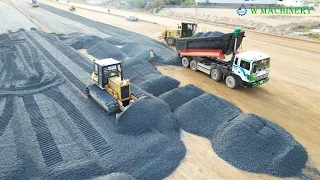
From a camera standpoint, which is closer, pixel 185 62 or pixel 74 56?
pixel 185 62

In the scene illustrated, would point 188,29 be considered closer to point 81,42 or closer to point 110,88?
point 81,42

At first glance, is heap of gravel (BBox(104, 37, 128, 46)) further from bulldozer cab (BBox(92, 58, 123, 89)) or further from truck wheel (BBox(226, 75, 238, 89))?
truck wheel (BBox(226, 75, 238, 89))

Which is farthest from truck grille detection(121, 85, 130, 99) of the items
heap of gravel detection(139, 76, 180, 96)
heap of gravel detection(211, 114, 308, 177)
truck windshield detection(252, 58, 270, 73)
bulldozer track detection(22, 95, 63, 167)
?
truck windshield detection(252, 58, 270, 73)

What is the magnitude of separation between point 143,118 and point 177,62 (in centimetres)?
915

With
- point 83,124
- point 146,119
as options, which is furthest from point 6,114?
point 146,119

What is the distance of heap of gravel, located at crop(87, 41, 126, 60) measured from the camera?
19.0 metres

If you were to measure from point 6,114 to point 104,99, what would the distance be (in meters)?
4.55

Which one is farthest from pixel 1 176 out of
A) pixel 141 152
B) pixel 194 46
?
pixel 194 46

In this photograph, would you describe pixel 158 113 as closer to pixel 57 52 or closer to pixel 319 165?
pixel 319 165

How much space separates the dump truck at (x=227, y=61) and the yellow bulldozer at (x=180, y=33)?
5.07 m

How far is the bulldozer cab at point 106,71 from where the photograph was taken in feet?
37.1

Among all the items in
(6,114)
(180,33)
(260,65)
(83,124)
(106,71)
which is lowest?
(83,124)

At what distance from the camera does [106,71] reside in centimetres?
1153

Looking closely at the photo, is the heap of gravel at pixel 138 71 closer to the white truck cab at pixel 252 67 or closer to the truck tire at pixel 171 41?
the white truck cab at pixel 252 67
